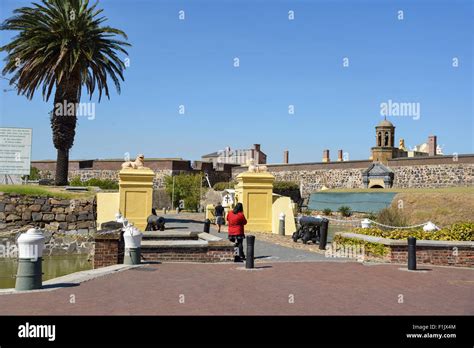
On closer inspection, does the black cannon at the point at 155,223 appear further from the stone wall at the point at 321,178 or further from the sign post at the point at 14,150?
the stone wall at the point at 321,178

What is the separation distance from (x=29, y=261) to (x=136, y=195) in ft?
45.9

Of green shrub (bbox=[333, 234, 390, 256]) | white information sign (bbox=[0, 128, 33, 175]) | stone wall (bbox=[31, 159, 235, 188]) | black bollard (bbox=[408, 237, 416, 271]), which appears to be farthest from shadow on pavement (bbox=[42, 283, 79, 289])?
stone wall (bbox=[31, 159, 235, 188])

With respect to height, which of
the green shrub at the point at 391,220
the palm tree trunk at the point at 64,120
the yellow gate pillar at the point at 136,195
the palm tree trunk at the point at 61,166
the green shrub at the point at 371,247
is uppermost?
the palm tree trunk at the point at 64,120

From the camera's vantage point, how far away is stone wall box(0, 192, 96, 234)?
89.9 feet

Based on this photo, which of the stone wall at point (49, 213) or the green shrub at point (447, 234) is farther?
the stone wall at point (49, 213)

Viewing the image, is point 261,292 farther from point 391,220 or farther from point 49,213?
point 49,213

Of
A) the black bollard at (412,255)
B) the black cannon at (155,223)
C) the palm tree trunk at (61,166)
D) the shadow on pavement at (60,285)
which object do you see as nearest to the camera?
the shadow on pavement at (60,285)

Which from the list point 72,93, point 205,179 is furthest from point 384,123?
point 72,93

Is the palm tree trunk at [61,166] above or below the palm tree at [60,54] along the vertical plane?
below

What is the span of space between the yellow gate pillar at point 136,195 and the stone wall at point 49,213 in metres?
5.67

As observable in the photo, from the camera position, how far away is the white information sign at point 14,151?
28.9 meters

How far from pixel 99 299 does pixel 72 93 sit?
915 inches

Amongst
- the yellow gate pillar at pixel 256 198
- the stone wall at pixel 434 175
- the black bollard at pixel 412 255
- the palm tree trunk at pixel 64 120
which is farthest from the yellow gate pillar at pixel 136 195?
the stone wall at pixel 434 175
